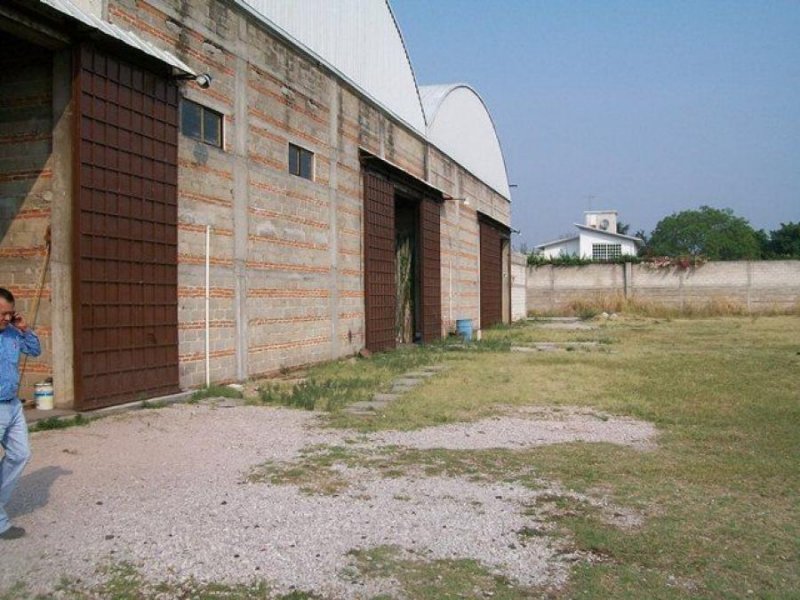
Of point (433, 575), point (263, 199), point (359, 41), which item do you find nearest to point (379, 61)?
point (359, 41)

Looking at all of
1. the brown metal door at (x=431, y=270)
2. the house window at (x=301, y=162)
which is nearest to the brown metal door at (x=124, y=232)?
the house window at (x=301, y=162)

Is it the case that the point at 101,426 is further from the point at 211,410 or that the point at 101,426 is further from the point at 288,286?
the point at 288,286

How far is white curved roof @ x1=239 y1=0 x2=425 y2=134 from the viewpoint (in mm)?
13875

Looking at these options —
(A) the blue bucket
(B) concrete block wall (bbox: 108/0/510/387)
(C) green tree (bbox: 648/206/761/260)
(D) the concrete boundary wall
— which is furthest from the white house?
(B) concrete block wall (bbox: 108/0/510/387)

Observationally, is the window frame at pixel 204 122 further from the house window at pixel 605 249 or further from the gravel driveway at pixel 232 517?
the house window at pixel 605 249

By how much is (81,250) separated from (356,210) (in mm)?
9024

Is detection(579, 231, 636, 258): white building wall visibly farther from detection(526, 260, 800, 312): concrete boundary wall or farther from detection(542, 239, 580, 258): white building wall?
detection(526, 260, 800, 312): concrete boundary wall

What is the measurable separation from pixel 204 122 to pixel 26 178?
10.3 ft

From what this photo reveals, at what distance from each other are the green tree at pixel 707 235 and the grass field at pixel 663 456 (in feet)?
216

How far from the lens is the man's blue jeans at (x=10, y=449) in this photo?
14.8ft

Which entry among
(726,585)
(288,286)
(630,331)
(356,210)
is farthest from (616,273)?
(726,585)

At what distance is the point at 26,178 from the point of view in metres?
8.88

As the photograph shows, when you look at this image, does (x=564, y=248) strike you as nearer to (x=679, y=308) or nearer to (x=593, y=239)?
(x=593, y=239)

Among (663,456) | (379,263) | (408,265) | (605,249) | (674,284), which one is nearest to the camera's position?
(663,456)
